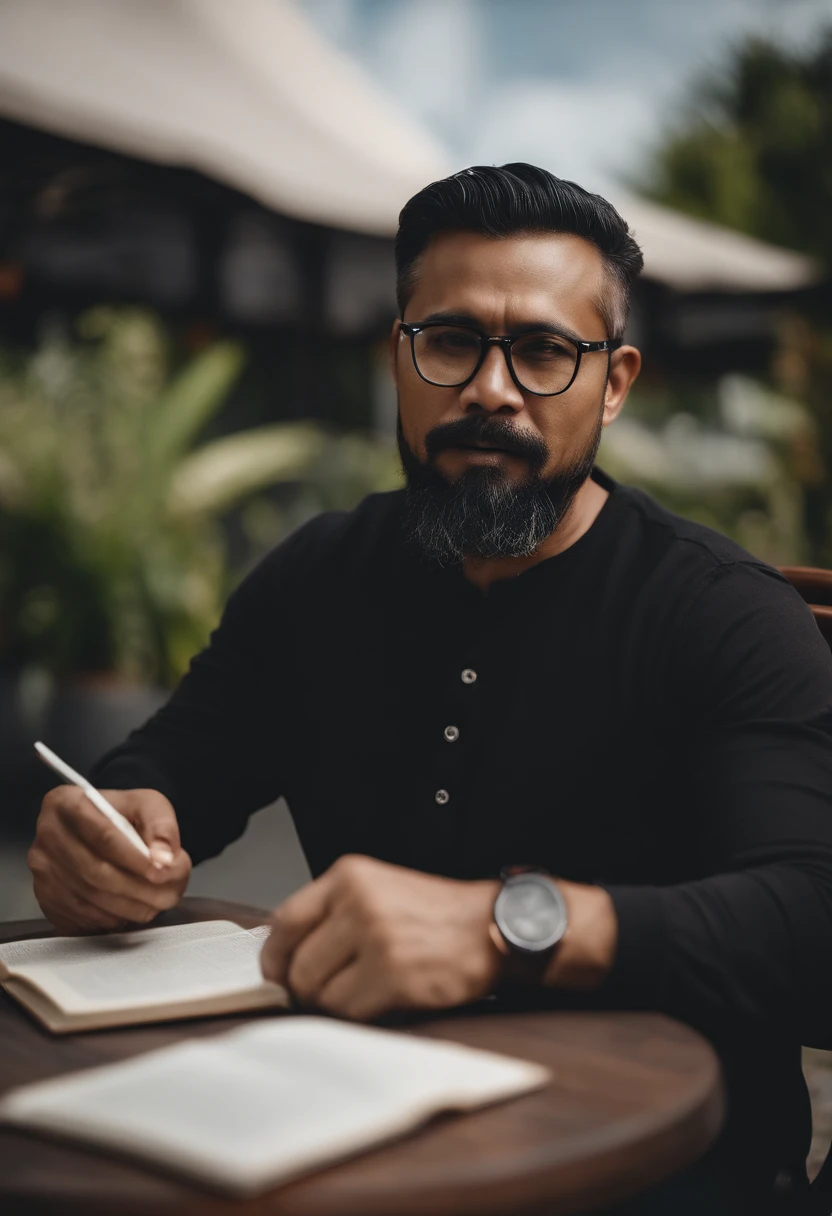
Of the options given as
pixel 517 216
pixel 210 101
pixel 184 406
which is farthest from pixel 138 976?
pixel 184 406

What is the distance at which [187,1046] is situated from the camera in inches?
40.6

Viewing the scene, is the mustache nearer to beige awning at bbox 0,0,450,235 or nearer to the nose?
the nose

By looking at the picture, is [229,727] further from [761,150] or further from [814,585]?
[761,150]

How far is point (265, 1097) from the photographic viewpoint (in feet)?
2.99

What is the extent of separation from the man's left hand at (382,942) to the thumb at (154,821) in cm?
32

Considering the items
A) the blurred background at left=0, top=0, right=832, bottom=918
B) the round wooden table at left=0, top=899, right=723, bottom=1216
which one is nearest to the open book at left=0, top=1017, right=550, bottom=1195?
the round wooden table at left=0, top=899, right=723, bottom=1216

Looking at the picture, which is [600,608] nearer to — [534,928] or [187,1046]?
[534,928]

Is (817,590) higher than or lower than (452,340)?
lower

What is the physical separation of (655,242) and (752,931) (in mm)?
6022

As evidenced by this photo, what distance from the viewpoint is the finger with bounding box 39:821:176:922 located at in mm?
1424

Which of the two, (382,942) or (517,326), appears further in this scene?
(517,326)

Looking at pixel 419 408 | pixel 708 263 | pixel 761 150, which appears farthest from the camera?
pixel 761 150

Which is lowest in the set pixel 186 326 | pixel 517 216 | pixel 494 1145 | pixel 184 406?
pixel 494 1145

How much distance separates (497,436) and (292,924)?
76 centimetres
